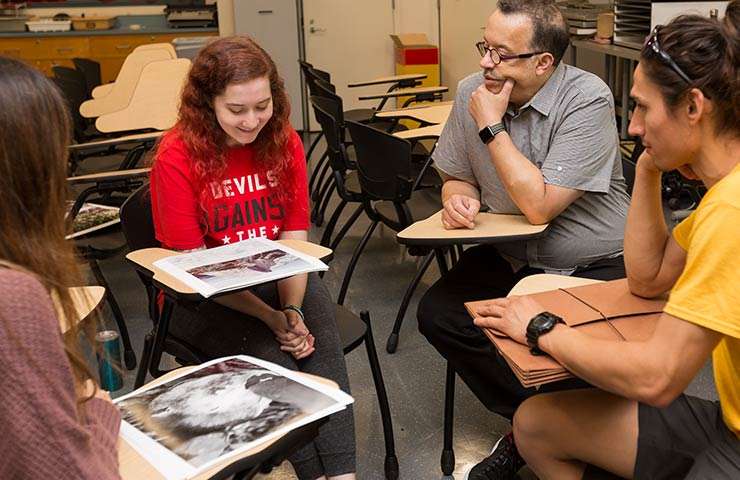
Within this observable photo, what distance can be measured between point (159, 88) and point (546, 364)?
342 centimetres

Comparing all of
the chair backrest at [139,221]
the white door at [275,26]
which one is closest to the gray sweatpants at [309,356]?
the chair backrest at [139,221]

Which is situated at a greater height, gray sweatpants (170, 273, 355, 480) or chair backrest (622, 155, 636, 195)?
chair backrest (622, 155, 636, 195)

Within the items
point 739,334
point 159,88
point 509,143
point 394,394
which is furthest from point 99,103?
point 739,334

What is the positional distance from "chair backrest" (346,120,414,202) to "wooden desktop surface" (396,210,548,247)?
81 cm

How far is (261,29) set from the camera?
25.1 ft

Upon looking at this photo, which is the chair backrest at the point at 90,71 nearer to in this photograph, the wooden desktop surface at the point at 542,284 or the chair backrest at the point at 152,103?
the chair backrest at the point at 152,103

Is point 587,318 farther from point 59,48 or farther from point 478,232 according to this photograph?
point 59,48

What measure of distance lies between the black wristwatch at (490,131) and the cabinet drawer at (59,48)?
270 inches

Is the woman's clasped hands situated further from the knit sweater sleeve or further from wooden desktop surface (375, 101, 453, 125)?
wooden desktop surface (375, 101, 453, 125)

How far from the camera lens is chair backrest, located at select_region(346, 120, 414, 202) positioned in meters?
3.06

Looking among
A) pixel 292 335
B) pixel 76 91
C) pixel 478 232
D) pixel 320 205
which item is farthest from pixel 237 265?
pixel 76 91

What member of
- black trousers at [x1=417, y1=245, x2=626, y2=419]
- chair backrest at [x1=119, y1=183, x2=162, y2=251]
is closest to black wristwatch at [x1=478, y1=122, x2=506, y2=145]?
black trousers at [x1=417, y1=245, x2=626, y2=419]

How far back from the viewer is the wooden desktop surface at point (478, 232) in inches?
81.9

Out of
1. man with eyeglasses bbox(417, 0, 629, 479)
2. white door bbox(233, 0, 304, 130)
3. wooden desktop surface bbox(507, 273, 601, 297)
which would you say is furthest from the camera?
white door bbox(233, 0, 304, 130)
